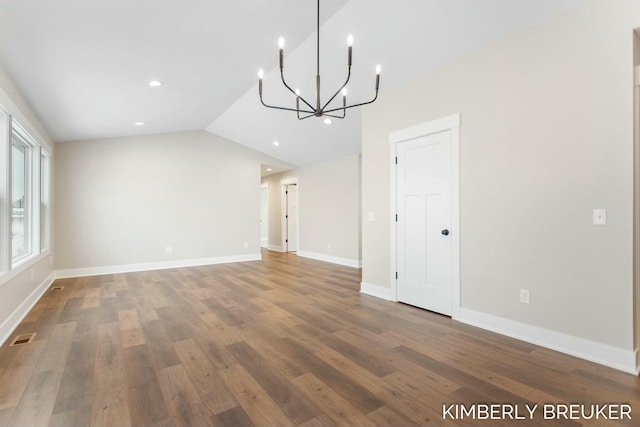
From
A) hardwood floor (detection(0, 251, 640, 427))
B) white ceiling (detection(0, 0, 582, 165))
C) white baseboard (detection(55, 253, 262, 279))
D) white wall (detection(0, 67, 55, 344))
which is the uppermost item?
white ceiling (detection(0, 0, 582, 165))

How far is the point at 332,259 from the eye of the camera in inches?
291

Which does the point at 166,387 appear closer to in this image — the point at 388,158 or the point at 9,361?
the point at 9,361

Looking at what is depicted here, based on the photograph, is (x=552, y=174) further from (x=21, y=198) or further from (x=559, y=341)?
(x=21, y=198)

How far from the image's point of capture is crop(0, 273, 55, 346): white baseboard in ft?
9.88

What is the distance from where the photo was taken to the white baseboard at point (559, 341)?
89.2 inches

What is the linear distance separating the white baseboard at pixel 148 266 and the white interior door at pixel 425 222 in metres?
4.57

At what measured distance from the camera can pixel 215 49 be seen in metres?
3.40

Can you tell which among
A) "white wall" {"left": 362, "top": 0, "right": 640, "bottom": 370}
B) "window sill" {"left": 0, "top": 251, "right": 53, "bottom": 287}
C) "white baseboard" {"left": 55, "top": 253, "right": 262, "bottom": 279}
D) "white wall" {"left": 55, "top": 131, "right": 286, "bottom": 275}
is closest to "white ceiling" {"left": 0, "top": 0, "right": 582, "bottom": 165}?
"white wall" {"left": 362, "top": 0, "right": 640, "bottom": 370}

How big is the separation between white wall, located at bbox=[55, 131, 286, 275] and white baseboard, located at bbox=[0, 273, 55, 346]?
4.46 ft

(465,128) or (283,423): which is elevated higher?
(465,128)

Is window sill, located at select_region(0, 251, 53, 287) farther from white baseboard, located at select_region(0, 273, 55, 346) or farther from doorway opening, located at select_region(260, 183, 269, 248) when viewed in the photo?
doorway opening, located at select_region(260, 183, 269, 248)

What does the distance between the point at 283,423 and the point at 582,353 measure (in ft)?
7.60

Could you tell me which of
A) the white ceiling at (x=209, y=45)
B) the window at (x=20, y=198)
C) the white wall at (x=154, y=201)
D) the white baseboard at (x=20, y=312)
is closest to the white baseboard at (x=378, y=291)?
the white ceiling at (x=209, y=45)

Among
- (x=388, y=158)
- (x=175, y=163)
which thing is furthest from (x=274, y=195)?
(x=388, y=158)
